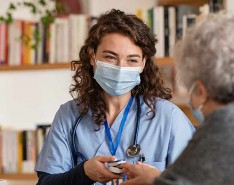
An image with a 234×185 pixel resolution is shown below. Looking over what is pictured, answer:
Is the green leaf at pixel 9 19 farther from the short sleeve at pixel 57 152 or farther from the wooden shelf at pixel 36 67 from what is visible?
the short sleeve at pixel 57 152

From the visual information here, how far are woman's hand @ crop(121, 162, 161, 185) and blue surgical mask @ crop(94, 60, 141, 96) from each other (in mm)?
A: 415

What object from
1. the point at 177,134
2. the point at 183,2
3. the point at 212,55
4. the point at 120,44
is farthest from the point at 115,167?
the point at 183,2

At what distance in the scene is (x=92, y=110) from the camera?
6.38 ft

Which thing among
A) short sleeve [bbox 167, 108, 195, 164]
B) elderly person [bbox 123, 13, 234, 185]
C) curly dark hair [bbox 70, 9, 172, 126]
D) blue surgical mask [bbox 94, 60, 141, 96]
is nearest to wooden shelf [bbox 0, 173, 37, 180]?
curly dark hair [bbox 70, 9, 172, 126]

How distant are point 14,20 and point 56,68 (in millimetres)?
403

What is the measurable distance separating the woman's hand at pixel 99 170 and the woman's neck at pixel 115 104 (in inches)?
12.4

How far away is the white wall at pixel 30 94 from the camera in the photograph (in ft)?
10.8

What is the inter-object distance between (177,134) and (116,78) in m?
0.30

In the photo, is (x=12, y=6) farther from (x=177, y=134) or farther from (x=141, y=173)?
(x=141, y=173)

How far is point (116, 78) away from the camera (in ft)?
6.21

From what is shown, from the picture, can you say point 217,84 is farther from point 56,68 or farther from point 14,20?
point 14,20

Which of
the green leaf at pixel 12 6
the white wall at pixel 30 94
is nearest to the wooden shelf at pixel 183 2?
the white wall at pixel 30 94

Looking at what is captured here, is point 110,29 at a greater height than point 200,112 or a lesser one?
greater

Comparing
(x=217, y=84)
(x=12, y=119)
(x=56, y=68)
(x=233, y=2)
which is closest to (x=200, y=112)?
(x=217, y=84)
